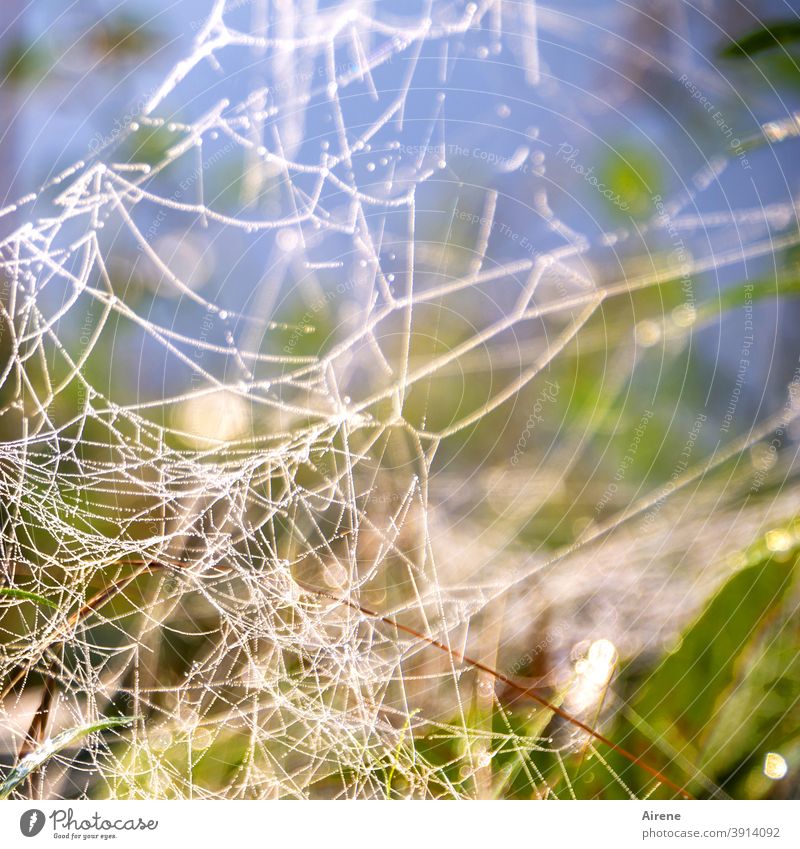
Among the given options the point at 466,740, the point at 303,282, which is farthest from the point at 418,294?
the point at 466,740

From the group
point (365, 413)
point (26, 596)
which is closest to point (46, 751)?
point (26, 596)

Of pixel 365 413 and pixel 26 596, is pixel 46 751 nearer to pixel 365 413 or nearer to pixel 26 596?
pixel 26 596

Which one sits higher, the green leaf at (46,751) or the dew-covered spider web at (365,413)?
the dew-covered spider web at (365,413)

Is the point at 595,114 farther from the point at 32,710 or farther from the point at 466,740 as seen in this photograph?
the point at 32,710
